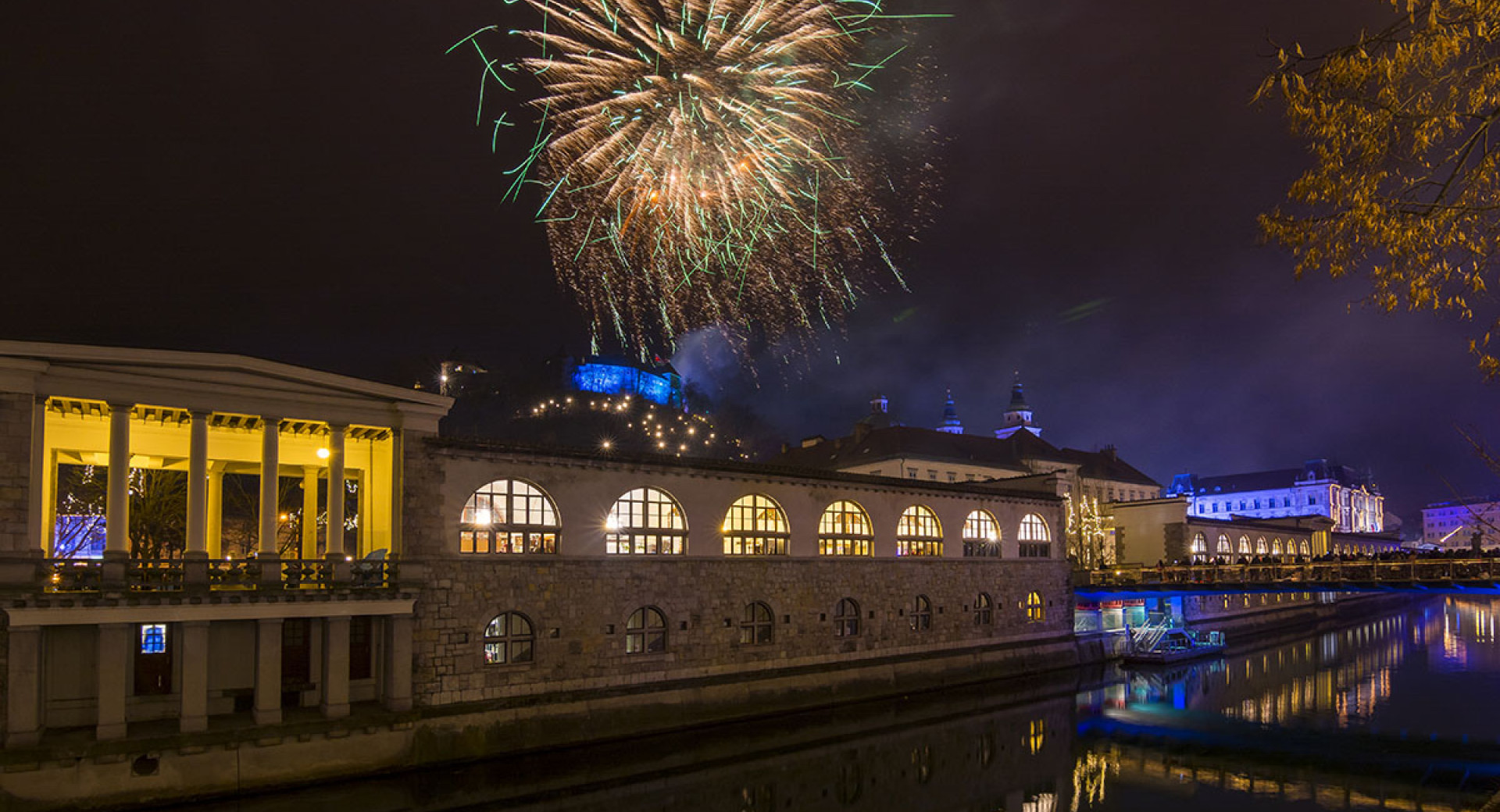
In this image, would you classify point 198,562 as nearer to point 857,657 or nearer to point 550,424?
point 857,657

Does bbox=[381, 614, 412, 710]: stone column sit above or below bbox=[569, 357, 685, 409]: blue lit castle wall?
below

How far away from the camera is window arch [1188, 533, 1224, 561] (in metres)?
71.6

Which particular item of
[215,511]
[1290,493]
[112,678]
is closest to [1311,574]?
[215,511]

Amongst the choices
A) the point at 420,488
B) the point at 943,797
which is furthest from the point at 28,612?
the point at 943,797

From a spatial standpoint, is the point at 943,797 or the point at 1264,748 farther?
the point at 1264,748

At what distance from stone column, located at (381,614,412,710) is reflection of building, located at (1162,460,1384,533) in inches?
5626

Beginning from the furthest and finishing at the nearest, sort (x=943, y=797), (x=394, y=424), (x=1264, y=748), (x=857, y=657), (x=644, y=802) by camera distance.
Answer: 1. (x=857, y=657)
2. (x=1264, y=748)
3. (x=394, y=424)
4. (x=943, y=797)
5. (x=644, y=802)

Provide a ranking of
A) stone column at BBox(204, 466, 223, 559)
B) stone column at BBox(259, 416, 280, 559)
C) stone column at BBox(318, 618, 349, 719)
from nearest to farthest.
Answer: stone column at BBox(318, 618, 349, 719) < stone column at BBox(259, 416, 280, 559) < stone column at BBox(204, 466, 223, 559)

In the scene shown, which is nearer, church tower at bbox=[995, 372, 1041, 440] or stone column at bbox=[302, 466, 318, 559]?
stone column at bbox=[302, 466, 318, 559]

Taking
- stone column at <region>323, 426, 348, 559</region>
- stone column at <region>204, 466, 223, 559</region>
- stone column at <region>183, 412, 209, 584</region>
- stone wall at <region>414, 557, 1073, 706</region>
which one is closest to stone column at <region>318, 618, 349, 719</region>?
stone wall at <region>414, 557, 1073, 706</region>

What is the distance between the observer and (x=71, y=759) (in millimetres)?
21078

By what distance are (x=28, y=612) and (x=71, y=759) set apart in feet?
10.8

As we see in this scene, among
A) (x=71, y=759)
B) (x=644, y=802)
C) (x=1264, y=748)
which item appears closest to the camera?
(x=71, y=759)

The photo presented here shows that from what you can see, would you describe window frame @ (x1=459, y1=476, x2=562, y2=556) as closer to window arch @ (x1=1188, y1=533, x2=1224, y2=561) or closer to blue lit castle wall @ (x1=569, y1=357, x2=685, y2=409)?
window arch @ (x1=1188, y1=533, x2=1224, y2=561)
